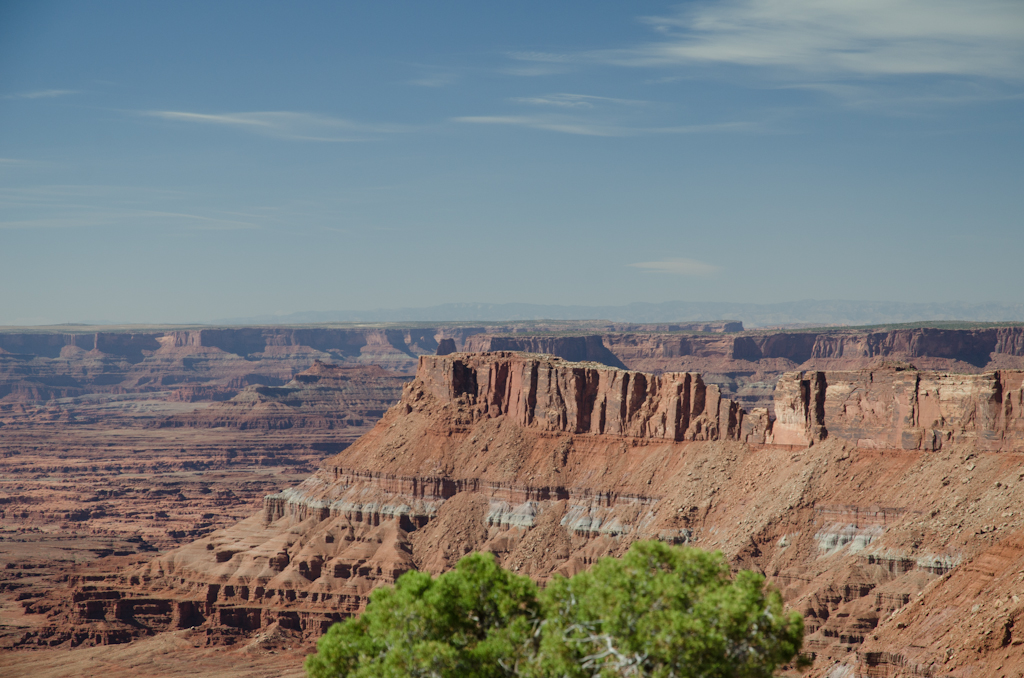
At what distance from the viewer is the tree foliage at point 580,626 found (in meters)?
42.3

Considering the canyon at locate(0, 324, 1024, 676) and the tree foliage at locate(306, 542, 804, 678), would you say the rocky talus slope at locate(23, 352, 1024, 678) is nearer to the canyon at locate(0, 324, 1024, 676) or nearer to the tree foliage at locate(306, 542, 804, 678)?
the canyon at locate(0, 324, 1024, 676)

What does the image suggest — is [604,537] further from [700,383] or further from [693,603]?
[693,603]

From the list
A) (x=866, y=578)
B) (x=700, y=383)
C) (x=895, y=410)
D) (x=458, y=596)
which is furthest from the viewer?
(x=700, y=383)

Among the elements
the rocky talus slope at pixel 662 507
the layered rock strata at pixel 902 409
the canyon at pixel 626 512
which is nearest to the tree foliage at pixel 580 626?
the rocky talus slope at pixel 662 507

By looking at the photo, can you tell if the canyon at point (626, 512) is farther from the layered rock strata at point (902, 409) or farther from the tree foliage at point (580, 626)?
the tree foliage at point (580, 626)

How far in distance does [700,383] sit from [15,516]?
416 feet

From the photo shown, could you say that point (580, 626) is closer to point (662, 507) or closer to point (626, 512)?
point (662, 507)

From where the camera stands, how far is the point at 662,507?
10562 centimetres

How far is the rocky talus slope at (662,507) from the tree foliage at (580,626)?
26.6 metres

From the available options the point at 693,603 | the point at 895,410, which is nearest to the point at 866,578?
the point at 895,410

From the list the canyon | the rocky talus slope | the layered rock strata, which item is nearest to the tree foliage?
the rocky talus slope

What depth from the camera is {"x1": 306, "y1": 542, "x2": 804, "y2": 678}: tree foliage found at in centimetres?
4228

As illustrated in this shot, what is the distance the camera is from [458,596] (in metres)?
46.8

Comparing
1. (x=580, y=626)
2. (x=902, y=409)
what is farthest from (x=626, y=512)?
(x=580, y=626)
